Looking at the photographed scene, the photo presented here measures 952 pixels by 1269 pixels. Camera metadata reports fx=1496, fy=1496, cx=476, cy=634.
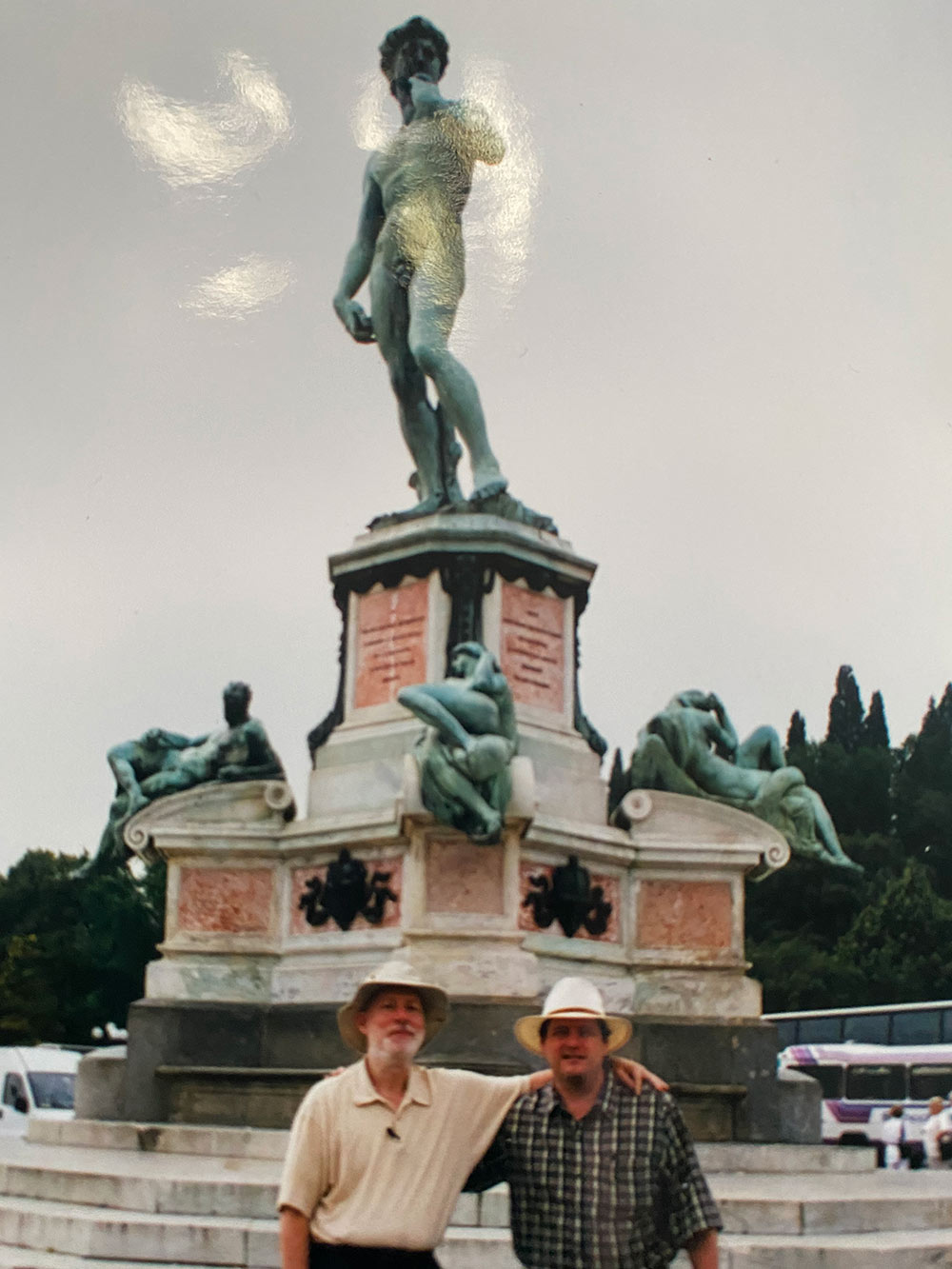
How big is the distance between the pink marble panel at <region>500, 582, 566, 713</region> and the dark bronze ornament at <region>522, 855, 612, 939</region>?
5.06 feet

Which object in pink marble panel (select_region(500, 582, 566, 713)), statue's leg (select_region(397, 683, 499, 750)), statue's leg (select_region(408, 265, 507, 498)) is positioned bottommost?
statue's leg (select_region(397, 683, 499, 750))

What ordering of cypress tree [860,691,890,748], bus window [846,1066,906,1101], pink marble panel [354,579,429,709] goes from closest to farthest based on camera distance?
pink marble panel [354,579,429,709] → bus window [846,1066,906,1101] → cypress tree [860,691,890,748]

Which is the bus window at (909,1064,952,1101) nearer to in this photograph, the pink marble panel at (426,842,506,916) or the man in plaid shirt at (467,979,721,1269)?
the pink marble panel at (426,842,506,916)

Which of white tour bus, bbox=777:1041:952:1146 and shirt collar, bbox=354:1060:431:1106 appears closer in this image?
shirt collar, bbox=354:1060:431:1106

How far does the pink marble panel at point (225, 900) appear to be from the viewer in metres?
11.5

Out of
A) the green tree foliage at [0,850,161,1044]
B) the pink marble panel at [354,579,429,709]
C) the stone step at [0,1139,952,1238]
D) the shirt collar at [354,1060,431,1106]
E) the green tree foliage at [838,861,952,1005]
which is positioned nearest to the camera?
the shirt collar at [354,1060,431,1106]

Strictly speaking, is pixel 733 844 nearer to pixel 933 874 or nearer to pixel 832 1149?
pixel 832 1149

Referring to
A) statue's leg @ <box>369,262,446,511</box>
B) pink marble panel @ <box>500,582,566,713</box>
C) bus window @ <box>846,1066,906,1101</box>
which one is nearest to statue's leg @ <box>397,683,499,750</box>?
pink marble panel @ <box>500,582,566,713</box>

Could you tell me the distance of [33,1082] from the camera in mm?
24234

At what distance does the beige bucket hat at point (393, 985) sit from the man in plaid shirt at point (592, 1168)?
0.37 metres

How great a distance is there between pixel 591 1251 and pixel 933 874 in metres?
57.3

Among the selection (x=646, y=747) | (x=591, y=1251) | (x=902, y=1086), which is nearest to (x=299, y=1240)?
(x=591, y=1251)

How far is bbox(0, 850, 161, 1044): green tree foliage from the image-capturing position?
4741cm

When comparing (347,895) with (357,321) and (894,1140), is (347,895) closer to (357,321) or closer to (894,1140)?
(357,321)
